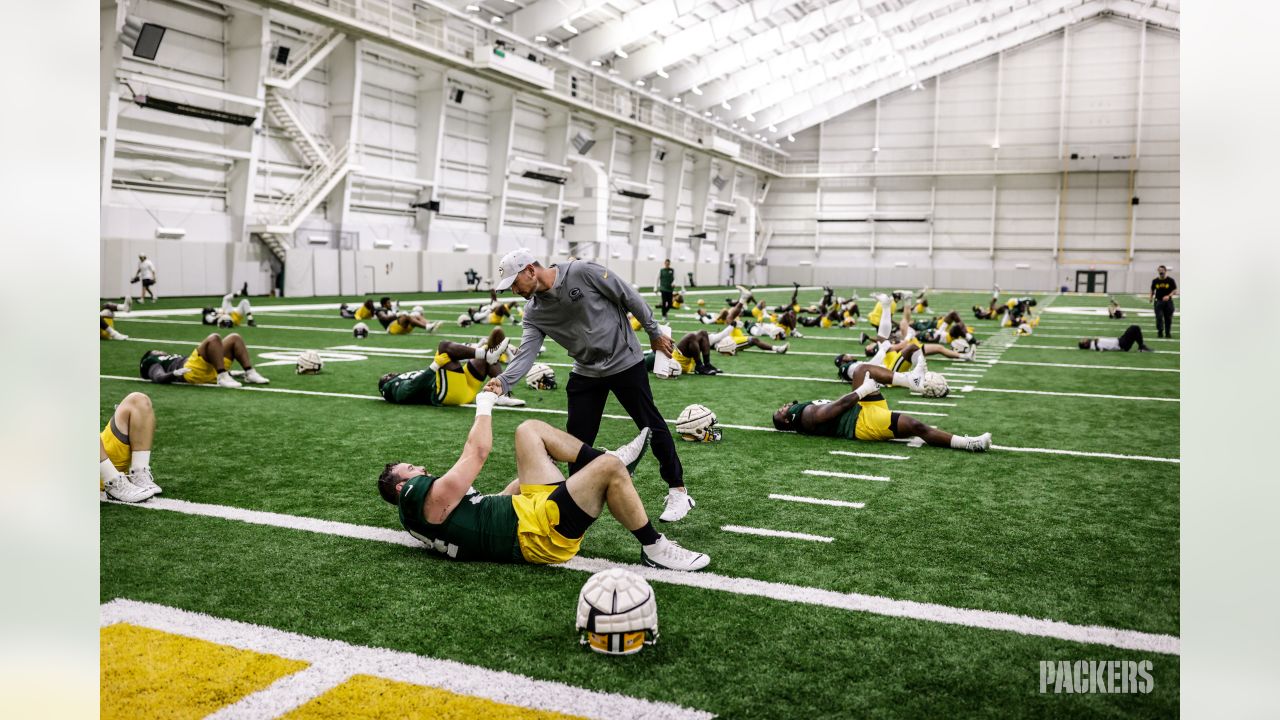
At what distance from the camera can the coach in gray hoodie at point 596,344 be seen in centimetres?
595

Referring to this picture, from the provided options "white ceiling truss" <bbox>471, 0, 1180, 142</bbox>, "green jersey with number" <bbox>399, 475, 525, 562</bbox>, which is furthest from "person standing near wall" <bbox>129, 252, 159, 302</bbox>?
"green jersey with number" <bbox>399, 475, 525, 562</bbox>

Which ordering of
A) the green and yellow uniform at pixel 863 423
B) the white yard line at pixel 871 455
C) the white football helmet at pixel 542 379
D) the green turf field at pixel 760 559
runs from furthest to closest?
the white football helmet at pixel 542 379 → the green and yellow uniform at pixel 863 423 → the white yard line at pixel 871 455 → the green turf field at pixel 760 559

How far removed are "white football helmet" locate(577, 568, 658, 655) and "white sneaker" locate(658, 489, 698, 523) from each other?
6.67 feet

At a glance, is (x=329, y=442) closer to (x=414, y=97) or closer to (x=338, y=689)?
(x=338, y=689)

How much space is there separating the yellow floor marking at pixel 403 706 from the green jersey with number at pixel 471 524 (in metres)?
1.44

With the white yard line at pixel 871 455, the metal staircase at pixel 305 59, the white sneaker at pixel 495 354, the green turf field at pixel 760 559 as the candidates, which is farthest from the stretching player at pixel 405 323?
the metal staircase at pixel 305 59

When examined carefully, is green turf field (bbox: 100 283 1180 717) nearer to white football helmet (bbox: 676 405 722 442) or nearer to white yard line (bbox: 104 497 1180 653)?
white yard line (bbox: 104 497 1180 653)

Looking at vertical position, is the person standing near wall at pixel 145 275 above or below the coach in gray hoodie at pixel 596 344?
above

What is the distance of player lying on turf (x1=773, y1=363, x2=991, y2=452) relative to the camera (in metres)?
8.28

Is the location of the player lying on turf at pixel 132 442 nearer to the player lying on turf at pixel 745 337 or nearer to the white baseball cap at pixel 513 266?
the white baseball cap at pixel 513 266

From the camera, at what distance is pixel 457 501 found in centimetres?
489

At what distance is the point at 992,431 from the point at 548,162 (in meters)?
37.9

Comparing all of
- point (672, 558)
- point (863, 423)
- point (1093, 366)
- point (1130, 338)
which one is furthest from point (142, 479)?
point (1130, 338)
